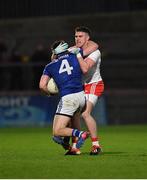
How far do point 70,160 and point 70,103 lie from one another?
46.0 inches

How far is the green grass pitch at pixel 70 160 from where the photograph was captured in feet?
32.6

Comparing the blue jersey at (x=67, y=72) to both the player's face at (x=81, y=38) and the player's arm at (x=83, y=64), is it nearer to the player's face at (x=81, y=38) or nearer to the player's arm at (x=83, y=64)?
the player's arm at (x=83, y=64)

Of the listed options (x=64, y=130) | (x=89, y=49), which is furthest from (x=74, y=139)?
(x=89, y=49)

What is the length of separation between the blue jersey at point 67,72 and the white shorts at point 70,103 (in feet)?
0.24

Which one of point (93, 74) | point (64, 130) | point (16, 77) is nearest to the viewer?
point (64, 130)

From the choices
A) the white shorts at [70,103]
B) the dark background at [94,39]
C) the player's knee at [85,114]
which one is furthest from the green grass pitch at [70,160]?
the dark background at [94,39]

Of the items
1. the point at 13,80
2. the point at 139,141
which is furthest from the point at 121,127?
the point at 139,141

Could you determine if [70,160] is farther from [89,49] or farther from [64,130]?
[89,49]

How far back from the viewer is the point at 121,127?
23.4 m

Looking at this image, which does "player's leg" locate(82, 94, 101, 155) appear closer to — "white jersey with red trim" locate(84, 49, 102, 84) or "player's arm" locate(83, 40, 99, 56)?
"white jersey with red trim" locate(84, 49, 102, 84)

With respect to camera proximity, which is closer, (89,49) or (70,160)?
(70,160)

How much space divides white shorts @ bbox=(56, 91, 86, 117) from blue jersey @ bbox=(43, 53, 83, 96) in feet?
0.24

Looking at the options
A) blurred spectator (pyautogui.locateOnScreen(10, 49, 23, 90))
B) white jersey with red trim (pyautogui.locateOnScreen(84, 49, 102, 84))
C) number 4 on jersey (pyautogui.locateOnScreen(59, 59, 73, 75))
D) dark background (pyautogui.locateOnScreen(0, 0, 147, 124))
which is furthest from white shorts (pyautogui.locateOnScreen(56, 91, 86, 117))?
blurred spectator (pyautogui.locateOnScreen(10, 49, 23, 90))

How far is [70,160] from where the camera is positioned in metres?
11.8
